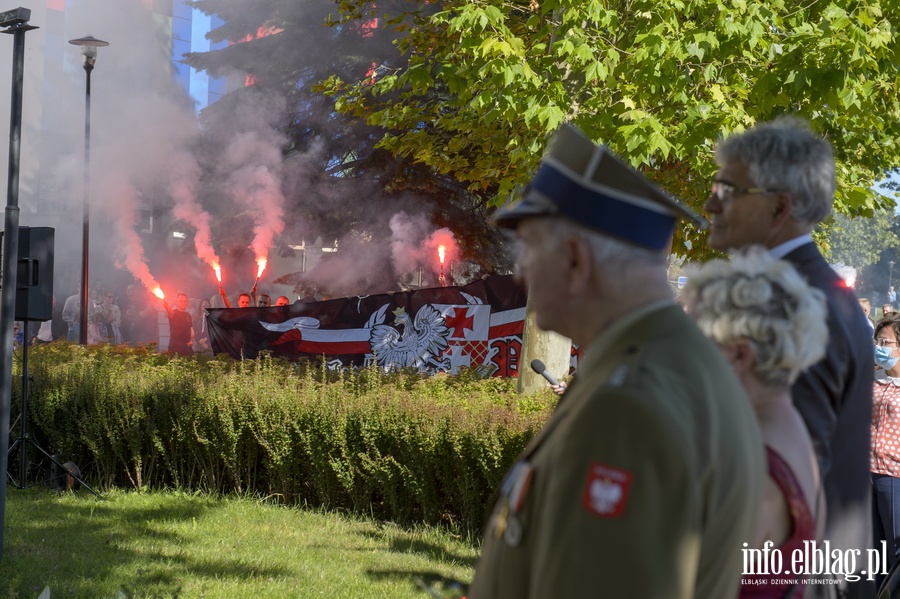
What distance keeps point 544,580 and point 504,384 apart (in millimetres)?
9063

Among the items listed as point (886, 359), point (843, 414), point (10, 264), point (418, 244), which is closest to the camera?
point (843, 414)

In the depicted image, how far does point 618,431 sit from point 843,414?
4.23 ft

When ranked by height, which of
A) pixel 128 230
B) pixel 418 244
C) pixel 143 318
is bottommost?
pixel 143 318

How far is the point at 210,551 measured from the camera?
25.5ft

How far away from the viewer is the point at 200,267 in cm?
3155

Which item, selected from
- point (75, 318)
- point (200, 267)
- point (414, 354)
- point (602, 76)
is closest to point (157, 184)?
point (200, 267)

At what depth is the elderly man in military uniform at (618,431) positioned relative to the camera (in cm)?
135

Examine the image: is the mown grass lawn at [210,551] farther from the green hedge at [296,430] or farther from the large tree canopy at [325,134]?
the large tree canopy at [325,134]

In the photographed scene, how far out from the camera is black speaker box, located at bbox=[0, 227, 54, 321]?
8.42 meters

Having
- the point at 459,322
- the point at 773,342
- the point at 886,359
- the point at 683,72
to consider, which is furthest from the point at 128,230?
the point at 773,342

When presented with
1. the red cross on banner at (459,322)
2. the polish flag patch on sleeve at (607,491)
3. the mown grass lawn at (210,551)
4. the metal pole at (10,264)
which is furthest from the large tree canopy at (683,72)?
the polish flag patch on sleeve at (607,491)

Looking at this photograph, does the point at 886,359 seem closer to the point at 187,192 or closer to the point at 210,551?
the point at 210,551

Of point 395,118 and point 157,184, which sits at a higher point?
point 157,184

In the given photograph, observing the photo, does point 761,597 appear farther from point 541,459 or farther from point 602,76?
point 602,76
